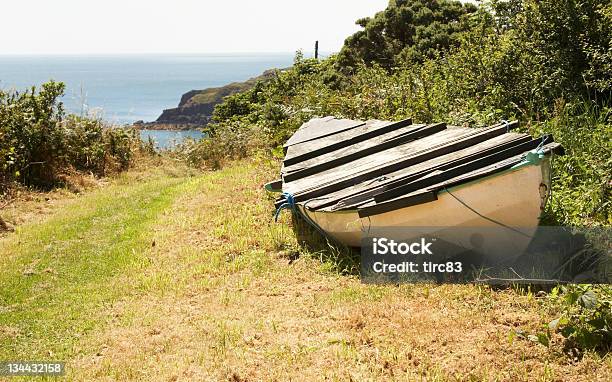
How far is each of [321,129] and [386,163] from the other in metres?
2.61

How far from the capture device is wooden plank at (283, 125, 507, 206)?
645 cm

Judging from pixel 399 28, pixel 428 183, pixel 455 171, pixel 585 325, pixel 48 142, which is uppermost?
pixel 399 28

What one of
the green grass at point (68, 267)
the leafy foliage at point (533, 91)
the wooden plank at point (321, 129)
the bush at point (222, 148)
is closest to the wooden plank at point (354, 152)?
the wooden plank at point (321, 129)

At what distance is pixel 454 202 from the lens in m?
5.45

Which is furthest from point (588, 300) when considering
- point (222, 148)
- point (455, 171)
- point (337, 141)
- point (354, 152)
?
point (222, 148)

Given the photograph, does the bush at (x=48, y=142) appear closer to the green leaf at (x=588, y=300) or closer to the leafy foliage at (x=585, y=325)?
the leafy foliage at (x=585, y=325)

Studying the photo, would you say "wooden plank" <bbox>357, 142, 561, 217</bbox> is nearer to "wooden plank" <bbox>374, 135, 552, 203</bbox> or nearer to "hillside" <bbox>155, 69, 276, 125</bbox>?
"wooden plank" <bbox>374, 135, 552, 203</bbox>

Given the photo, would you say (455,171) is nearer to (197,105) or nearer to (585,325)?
(585,325)

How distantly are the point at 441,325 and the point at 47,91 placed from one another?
11.6 m

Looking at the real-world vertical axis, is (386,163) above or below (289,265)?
above

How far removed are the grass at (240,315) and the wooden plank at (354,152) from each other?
780 mm

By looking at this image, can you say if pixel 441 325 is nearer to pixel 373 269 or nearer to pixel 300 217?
pixel 373 269

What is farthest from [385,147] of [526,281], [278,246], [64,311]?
[64,311]

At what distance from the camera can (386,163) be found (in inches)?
266
